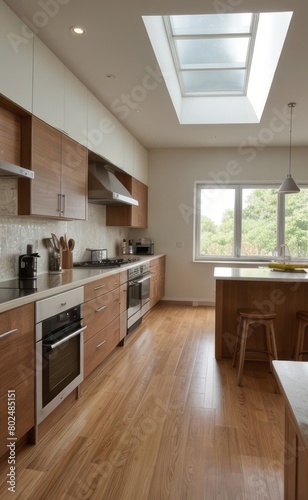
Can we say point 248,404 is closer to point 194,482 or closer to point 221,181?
point 194,482

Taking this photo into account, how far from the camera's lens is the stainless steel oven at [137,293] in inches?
156

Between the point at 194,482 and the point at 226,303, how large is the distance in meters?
2.04

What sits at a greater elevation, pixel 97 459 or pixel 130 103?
pixel 130 103

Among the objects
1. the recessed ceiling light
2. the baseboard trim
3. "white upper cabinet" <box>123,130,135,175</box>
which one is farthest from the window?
the recessed ceiling light

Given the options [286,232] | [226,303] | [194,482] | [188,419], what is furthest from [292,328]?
[286,232]

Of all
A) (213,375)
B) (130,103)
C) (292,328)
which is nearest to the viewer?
(213,375)

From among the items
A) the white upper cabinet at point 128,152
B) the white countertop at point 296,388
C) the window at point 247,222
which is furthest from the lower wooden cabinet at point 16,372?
the window at point 247,222

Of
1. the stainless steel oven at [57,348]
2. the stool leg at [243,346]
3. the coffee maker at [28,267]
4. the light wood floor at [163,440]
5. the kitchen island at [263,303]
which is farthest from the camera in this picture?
the kitchen island at [263,303]

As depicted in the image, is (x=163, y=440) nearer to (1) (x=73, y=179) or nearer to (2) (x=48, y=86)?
(1) (x=73, y=179)

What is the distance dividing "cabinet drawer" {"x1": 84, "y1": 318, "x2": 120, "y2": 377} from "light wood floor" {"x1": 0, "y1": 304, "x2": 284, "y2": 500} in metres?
0.17

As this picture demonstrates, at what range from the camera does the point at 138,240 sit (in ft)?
19.6

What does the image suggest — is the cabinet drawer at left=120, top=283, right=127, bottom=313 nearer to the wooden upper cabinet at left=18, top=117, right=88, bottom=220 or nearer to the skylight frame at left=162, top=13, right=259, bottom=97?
the wooden upper cabinet at left=18, top=117, right=88, bottom=220

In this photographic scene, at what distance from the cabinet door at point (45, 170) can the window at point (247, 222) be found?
3.74m

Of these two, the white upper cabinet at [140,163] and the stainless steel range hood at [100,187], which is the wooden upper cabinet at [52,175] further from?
the white upper cabinet at [140,163]
